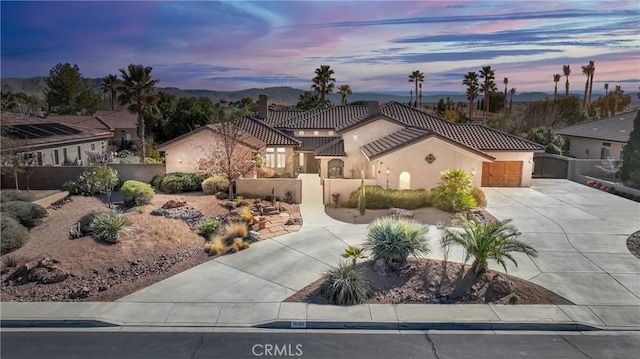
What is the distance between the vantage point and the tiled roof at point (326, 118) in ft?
121

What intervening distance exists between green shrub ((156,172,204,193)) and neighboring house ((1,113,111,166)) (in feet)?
25.5

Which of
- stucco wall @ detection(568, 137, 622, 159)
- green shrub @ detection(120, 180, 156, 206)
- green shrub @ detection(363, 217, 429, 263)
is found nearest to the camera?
green shrub @ detection(363, 217, 429, 263)

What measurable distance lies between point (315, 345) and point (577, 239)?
12.9 m

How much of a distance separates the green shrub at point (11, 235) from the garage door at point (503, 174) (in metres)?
25.1

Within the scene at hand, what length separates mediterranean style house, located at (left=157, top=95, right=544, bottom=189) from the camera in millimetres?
24266

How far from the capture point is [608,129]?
35.0 m

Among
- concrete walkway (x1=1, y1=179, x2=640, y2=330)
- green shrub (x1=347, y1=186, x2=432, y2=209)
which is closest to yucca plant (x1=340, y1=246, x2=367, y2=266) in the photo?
concrete walkway (x1=1, y1=179, x2=640, y2=330)

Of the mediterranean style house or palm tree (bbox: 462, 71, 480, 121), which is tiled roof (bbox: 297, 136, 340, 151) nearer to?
the mediterranean style house

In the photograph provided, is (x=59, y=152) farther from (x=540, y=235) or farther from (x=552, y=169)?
(x=552, y=169)

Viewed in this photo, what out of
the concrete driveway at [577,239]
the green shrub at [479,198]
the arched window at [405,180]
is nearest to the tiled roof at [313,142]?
the arched window at [405,180]

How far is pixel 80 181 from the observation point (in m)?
25.2

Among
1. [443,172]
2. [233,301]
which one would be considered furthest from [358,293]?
[443,172]

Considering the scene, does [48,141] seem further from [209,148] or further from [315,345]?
[315,345]

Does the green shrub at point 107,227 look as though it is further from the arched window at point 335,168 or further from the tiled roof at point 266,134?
the arched window at point 335,168
